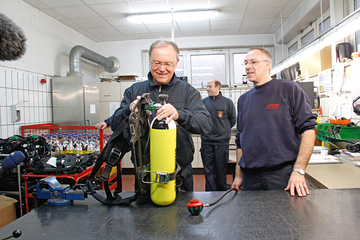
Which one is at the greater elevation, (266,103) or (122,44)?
(122,44)

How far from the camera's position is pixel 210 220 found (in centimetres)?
85

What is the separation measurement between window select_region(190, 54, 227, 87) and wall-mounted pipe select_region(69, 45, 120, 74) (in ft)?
5.93

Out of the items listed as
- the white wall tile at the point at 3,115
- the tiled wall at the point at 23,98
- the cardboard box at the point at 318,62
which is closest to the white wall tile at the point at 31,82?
the tiled wall at the point at 23,98

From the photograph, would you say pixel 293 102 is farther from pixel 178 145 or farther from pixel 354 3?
pixel 354 3

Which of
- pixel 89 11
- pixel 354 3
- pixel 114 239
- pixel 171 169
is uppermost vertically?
pixel 89 11

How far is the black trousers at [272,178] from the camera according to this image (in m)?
1.42

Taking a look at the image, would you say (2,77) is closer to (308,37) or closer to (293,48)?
(308,37)

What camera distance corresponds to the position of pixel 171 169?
36.1 inches

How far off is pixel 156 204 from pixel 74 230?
0.31 meters

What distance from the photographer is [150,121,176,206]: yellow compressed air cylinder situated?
89cm

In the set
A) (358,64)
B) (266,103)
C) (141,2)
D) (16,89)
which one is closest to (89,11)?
(141,2)

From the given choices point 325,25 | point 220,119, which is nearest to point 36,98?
point 220,119

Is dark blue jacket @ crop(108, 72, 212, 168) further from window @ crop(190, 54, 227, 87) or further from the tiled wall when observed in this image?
window @ crop(190, 54, 227, 87)

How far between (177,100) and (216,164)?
214 cm
